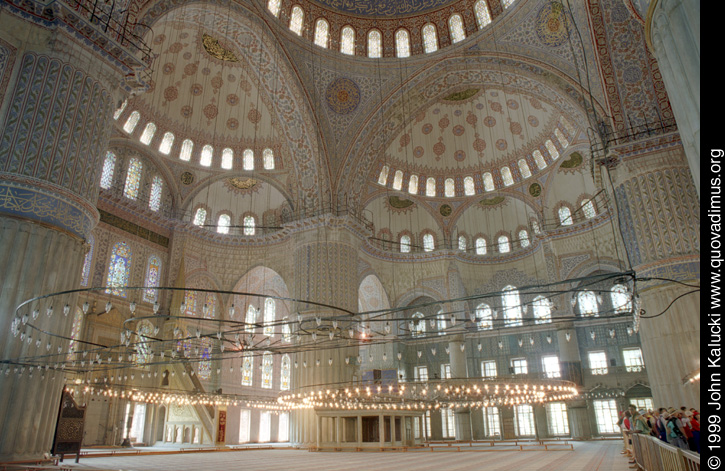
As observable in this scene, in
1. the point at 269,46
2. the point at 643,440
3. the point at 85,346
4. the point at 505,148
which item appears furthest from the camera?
the point at 505,148

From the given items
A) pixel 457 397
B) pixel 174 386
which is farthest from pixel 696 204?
pixel 174 386

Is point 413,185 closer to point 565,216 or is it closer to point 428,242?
point 428,242

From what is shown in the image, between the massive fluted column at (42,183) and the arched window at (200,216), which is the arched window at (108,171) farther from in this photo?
the massive fluted column at (42,183)

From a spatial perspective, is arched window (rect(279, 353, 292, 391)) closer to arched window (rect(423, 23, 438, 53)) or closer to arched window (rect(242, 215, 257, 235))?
arched window (rect(242, 215, 257, 235))

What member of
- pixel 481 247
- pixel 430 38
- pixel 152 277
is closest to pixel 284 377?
pixel 152 277

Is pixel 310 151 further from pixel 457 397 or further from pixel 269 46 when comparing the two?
pixel 457 397

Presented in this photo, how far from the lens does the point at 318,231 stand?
1814 cm

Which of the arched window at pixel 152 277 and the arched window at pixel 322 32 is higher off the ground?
the arched window at pixel 322 32

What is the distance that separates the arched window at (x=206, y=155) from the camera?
2155cm

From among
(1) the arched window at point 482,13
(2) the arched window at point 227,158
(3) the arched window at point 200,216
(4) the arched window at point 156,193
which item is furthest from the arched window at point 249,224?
(1) the arched window at point 482,13

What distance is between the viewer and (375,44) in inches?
760

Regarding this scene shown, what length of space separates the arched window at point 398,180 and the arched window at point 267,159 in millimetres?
6285

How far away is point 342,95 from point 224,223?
845 cm

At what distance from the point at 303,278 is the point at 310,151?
5.01 metres
